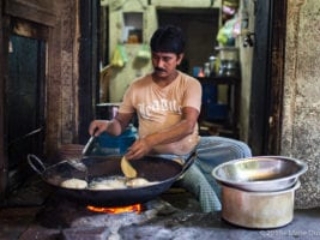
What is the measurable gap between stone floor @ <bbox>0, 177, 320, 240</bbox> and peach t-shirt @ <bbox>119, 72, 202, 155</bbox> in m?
0.51

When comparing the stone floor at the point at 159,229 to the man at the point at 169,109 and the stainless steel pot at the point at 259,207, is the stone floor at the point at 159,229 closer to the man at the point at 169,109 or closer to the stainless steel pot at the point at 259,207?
the stainless steel pot at the point at 259,207

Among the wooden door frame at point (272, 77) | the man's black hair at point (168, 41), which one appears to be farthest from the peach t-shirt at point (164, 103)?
the wooden door frame at point (272, 77)

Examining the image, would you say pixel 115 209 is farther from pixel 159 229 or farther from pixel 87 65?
pixel 87 65

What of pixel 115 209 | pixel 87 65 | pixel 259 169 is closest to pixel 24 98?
pixel 87 65

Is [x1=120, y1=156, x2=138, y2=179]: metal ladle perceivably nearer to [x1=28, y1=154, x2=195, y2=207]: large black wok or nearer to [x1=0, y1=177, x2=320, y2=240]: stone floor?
[x1=28, y1=154, x2=195, y2=207]: large black wok

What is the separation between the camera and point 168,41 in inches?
103

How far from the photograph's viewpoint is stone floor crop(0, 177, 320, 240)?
81.4 inches

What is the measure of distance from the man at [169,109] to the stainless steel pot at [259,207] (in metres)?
0.53

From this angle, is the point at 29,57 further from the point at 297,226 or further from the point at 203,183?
the point at 297,226

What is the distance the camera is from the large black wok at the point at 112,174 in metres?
2.09

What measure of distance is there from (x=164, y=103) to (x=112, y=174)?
0.52 meters

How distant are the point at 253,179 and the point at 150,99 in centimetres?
81

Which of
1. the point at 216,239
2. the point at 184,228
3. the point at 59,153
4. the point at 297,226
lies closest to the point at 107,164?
the point at 59,153

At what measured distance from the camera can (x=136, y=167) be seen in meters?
2.59
